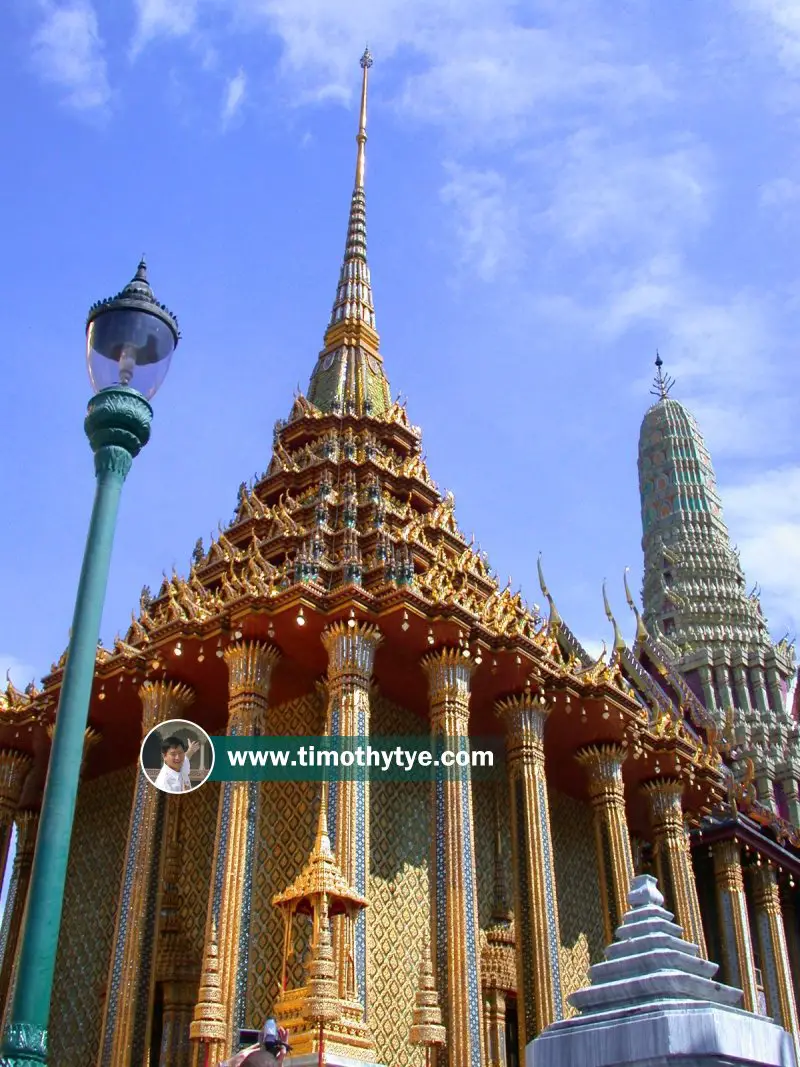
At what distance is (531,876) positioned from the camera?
56.2 ft

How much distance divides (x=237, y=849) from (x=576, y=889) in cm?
862

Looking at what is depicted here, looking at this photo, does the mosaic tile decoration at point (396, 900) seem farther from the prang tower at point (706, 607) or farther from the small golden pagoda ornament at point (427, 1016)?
the prang tower at point (706, 607)

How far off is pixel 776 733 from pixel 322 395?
22.0 meters

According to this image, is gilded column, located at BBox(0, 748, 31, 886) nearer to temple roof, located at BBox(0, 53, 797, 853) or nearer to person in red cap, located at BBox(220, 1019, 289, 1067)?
temple roof, located at BBox(0, 53, 797, 853)

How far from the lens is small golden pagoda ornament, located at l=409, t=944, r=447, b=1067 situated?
13.0 metres

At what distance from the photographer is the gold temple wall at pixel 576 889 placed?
20.6 metres

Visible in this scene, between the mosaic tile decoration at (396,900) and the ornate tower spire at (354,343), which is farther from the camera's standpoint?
the ornate tower spire at (354,343)

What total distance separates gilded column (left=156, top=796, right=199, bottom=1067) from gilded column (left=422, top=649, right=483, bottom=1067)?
4583 mm

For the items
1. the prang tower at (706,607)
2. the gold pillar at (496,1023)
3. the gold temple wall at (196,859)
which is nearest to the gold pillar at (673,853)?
the gold pillar at (496,1023)

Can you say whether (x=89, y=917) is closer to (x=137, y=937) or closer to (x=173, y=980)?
(x=173, y=980)

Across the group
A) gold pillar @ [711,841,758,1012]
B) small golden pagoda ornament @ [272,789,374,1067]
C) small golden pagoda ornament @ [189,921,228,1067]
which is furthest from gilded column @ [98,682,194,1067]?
gold pillar @ [711,841,758,1012]

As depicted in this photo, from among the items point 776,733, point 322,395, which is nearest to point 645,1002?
point 322,395

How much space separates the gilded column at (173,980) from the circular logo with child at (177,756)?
0.41m

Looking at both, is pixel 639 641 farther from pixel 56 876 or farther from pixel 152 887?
pixel 56 876
